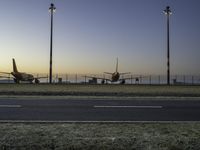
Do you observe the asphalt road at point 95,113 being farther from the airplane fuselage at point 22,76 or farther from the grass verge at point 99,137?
the airplane fuselage at point 22,76

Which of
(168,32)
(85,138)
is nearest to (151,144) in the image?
(85,138)

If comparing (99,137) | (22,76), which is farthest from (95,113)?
(22,76)

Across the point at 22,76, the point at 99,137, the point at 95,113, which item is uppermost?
the point at 22,76

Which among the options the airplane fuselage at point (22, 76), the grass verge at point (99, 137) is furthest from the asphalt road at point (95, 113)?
the airplane fuselage at point (22, 76)

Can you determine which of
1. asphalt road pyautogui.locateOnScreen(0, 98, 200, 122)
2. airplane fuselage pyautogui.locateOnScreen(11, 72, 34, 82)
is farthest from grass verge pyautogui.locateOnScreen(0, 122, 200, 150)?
airplane fuselage pyautogui.locateOnScreen(11, 72, 34, 82)

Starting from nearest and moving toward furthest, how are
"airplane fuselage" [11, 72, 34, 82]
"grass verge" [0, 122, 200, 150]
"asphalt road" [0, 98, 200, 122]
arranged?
1. "grass verge" [0, 122, 200, 150]
2. "asphalt road" [0, 98, 200, 122]
3. "airplane fuselage" [11, 72, 34, 82]

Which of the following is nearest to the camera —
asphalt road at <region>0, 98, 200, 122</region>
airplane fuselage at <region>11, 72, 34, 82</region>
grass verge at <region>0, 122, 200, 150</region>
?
grass verge at <region>0, 122, 200, 150</region>

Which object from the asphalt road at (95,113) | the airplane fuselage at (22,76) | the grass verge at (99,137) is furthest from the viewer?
the airplane fuselage at (22,76)

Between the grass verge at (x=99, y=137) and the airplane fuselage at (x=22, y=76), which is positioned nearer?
the grass verge at (x=99, y=137)

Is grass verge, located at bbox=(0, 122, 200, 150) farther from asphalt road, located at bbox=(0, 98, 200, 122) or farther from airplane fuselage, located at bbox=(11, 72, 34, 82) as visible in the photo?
airplane fuselage, located at bbox=(11, 72, 34, 82)

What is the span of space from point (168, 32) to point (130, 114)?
29.9 m

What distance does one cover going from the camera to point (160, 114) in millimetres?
14242

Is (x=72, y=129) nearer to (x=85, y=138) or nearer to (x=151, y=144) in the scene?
(x=85, y=138)

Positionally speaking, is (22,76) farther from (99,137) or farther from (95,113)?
(99,137)
